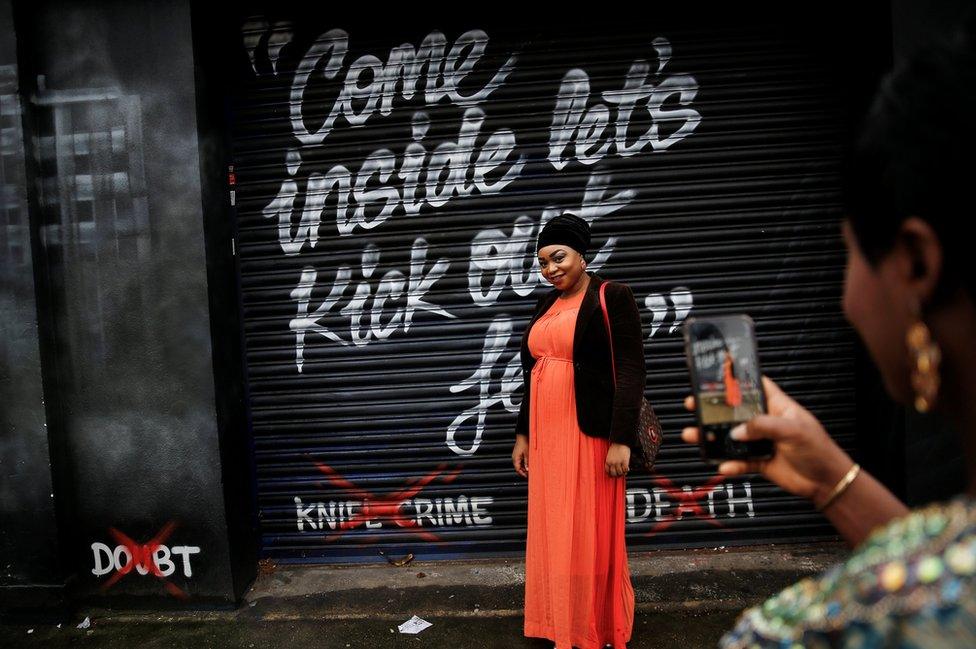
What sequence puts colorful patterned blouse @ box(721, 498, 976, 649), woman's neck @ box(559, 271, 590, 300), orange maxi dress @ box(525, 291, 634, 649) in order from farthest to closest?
woman's neck @ box(559, 271, 590, 300) < orange maxi dress @ box(525, 291, 634, 649) < colorful patterned blouse @ box(721, 498, 976, 649)

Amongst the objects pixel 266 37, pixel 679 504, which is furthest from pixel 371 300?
pixel 679 504

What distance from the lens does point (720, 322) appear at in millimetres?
1491

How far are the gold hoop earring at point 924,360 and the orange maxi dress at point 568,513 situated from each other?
91.0 inches

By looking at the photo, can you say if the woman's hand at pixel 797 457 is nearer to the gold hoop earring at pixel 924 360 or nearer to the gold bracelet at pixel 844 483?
the gold bracelet at pixel 844 483

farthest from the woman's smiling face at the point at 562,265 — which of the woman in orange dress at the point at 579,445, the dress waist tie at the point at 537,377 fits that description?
the dress waist tie at the point at 537,377

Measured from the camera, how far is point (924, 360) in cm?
83

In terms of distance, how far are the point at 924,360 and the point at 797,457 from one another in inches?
21.6

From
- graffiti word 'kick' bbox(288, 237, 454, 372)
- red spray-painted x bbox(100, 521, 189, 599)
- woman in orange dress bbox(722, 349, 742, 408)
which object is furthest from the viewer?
graffiti word 'kick' bbox(288, 237, 454, 372)

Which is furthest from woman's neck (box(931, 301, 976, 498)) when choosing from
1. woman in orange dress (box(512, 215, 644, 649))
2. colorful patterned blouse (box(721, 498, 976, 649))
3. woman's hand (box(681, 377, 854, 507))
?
woman in orange dress (box(512, 215, 644, 649))

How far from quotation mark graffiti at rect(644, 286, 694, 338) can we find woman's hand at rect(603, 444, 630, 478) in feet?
5.54

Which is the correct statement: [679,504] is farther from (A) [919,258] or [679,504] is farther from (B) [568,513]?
(A) [919,258]

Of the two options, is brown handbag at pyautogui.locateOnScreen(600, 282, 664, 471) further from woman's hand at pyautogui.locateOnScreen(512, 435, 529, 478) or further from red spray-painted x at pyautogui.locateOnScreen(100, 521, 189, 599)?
red spray-painted x at pyautogui.locateOnScreen(100, 521, 189, 599)

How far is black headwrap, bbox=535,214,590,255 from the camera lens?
10.6 ft

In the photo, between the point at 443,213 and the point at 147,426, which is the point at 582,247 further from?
the point at 147,426
